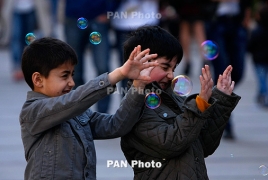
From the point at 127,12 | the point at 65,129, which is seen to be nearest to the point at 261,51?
the point at 127,12

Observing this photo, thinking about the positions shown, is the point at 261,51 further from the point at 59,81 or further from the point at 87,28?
the point at 59,81

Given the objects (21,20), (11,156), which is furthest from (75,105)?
(21,20)

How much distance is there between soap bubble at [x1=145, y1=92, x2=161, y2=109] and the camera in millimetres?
2547

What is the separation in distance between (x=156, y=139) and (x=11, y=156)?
3022 millimetres

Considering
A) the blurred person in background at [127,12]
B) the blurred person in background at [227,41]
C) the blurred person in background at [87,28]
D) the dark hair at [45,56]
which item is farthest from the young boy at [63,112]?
the blurred person in background at [227,41]

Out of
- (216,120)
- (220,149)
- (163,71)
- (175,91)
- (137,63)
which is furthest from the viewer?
(220,149)

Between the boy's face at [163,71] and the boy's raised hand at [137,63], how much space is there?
178 millimetres

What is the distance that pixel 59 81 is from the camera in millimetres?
2553

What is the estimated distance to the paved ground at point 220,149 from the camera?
4.68m

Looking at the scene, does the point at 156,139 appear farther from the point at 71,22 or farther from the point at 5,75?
the point at 5,75

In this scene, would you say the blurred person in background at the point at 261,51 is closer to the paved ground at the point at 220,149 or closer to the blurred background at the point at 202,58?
the blurred background at the point at 202,58

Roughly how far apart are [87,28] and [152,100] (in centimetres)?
296

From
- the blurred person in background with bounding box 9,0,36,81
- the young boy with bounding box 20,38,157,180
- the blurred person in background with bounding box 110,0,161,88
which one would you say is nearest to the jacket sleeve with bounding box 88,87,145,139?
the young boy with bounding box 20,38,157,180

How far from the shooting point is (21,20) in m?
9.19
